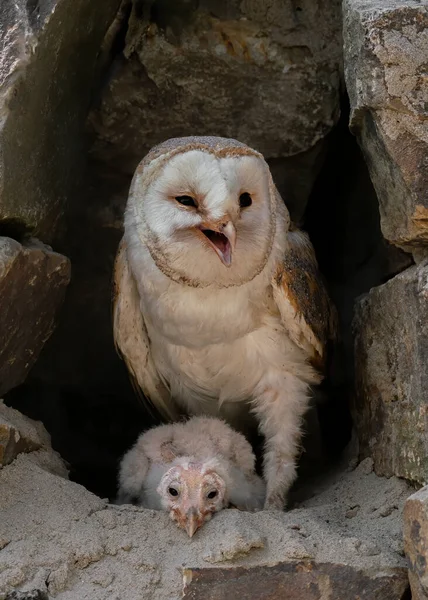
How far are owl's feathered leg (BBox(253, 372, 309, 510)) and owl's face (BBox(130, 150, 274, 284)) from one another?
0.51 metres

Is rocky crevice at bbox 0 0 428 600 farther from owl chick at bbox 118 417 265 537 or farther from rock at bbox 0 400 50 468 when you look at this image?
owl chick at bbox 118 417 265 537

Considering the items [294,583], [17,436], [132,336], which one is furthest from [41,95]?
[294,583]

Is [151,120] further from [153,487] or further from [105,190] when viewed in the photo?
[153,487]

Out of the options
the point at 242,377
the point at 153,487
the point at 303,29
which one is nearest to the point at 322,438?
the point at 242,377

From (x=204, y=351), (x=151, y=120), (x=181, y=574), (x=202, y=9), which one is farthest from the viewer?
(x=151, y=120)

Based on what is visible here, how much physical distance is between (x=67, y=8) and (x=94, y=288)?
5.27ft

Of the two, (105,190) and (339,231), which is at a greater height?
(339,231)

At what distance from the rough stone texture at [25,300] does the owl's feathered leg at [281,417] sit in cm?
87

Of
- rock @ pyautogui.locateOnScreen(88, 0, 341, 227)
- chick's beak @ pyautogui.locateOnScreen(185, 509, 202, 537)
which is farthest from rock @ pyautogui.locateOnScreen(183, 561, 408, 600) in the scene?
rock @ pyautogui.locateOnScreen(88, 0, 341, 227)

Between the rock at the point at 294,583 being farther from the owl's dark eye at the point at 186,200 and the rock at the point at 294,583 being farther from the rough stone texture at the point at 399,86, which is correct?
the owl's dark eye at the point at 186,200

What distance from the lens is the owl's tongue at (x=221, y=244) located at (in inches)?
107

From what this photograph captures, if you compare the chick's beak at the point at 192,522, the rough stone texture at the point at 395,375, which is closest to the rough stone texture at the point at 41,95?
the chick's beak at the point at 192,522

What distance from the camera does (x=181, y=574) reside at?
7.55 ft

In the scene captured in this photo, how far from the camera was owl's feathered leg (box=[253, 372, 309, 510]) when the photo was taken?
10.8 ft
